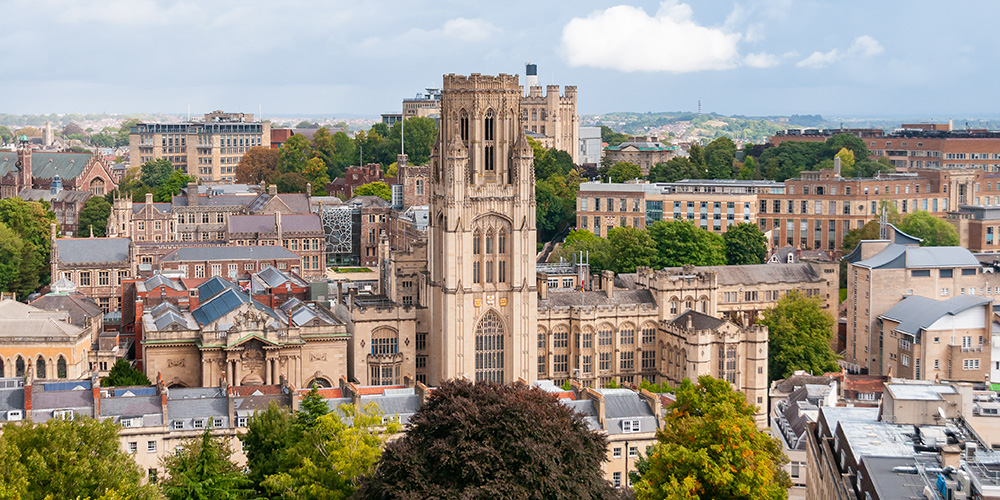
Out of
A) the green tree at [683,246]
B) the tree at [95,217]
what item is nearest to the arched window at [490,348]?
the green tree at [683,246]

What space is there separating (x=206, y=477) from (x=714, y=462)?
23.4m

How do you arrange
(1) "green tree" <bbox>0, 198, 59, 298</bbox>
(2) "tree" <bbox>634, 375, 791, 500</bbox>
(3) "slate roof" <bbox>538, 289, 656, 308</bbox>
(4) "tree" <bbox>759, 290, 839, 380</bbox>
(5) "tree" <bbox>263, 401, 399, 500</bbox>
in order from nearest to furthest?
(2) "tree" <bbox>634, 375, 791, 500</bbox>
(5) "tree" <bbox>263, 401, 399, 500</bbox>
(3) "slate roof" <bbox>538, 289, 656, 308</bbox>
(4) "tree" <bbox>759, 290, 839, 380</bbox>
(1) "green tree" <bbox>0, 198, 59, 298</bbox>

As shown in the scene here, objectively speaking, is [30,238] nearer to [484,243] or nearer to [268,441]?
[484,243]

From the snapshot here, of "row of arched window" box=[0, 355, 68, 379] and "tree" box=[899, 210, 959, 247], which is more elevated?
"tree" box=[899, 210, 959, 247]

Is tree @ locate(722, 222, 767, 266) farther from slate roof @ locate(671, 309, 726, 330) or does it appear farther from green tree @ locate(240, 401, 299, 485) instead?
green tree @ locate(240, 401, 299, 485)

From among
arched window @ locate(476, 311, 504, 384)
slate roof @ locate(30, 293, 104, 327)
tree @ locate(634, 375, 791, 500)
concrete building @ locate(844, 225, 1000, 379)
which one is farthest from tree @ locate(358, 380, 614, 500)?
concrete building @ locate(844, 225, 1000, 379)

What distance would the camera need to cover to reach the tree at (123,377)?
95.6 meters

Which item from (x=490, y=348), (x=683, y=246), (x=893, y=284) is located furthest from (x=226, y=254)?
(x=893, y=284)

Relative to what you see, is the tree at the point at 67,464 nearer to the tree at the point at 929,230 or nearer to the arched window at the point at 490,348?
the arched window at the point at 490,348

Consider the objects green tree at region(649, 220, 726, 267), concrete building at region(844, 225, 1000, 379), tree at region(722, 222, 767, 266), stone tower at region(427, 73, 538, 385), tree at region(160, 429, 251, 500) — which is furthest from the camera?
tree at region(722, 222, 767, 266)

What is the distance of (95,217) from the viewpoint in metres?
190

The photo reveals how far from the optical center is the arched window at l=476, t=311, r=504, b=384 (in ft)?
357

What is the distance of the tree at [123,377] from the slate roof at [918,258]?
197ft

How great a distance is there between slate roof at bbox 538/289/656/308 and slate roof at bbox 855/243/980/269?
20705 mm
